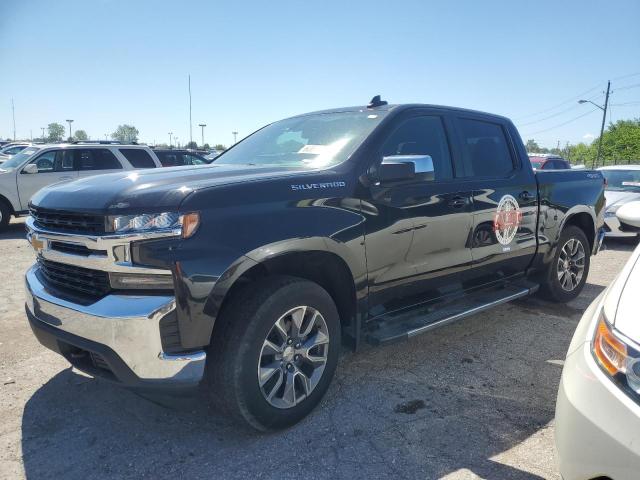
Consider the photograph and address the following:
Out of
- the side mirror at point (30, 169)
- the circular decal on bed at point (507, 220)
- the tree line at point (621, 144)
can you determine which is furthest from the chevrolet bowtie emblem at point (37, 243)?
the tree line at point (621, 144)

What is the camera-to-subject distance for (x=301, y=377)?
295 centimetres

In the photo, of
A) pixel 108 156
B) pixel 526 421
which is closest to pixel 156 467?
pixel 526 421

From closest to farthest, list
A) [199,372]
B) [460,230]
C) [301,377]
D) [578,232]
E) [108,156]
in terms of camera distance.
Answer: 1. [199,372]
2. [301,377]
3. [460,230]
4. [578,232]
5. [108,156]

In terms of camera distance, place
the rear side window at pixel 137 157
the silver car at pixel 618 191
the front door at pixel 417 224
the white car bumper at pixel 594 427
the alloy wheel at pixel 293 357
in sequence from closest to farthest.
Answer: the white car bumper at pixel 594 427
the alloy wheel at pixel 293 357
the front door at pixel 417 224
the silver car at pixel 618 191
the rear side window at pixel 137 157

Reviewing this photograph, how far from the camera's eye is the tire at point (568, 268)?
16.9ft

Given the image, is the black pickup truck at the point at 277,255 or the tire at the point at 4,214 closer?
the black pickup truck at the point at 277,255

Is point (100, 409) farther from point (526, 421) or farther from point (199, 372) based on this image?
point (526, 421)

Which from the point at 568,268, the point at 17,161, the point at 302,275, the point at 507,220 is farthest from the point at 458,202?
the point at 17,161

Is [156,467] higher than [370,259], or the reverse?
[370,259]

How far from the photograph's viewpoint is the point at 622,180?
10422 millimetres

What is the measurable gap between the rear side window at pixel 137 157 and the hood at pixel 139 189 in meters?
8.83

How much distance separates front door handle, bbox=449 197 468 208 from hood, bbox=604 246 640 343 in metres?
1.50

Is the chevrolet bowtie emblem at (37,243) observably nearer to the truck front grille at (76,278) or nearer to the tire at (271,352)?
the truck front grille at (76,278)

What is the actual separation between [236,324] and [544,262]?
3536 millimetres
